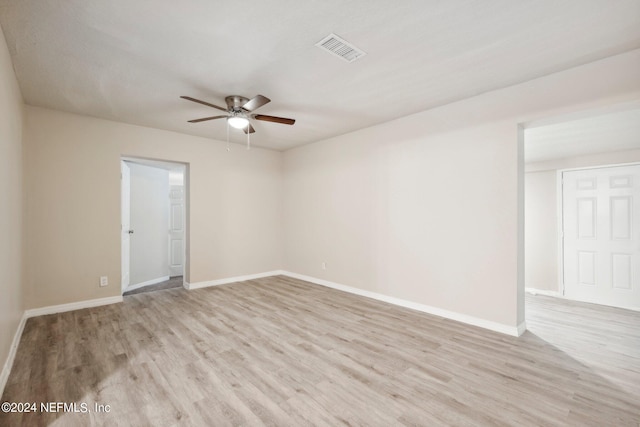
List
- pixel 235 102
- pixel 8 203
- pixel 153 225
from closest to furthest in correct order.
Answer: pixel 8 203, pixel 235 102, pixel 153 225

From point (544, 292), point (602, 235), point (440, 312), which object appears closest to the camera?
point (440, 312)

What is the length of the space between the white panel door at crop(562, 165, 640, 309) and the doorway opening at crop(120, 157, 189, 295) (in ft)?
22.1

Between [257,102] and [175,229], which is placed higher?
[257,102]

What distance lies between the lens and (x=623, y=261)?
439 cm

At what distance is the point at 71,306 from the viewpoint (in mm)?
3734

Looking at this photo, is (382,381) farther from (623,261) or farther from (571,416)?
(623,261)

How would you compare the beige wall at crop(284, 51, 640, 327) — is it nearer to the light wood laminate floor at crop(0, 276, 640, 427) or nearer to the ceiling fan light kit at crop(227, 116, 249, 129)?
the light wood laminate floor at crop(0, 276, 640, 427)

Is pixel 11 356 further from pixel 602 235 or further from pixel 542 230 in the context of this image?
pixel 602 235

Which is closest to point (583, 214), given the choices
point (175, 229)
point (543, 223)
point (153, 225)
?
point (543, 223)

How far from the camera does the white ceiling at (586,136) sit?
3262 millimetres

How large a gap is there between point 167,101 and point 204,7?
185cm

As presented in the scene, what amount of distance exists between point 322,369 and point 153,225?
4.92 m

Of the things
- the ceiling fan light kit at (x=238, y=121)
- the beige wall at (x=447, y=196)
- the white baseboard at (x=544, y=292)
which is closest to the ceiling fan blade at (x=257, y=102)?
the ceiling fan light kit at (x=238, y=121)

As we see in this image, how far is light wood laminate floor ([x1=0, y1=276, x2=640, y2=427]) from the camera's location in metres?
1.77
